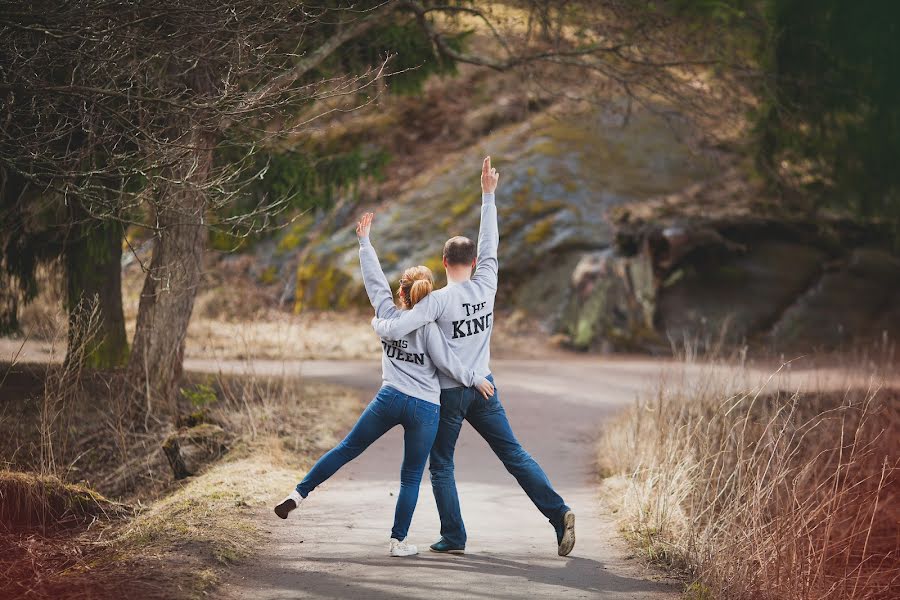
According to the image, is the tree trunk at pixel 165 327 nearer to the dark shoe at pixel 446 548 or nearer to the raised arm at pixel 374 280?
the raised arm at pixel 374 280

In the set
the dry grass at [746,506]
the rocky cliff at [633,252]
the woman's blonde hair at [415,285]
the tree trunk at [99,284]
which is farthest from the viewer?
the rocky cliff at [633,252]

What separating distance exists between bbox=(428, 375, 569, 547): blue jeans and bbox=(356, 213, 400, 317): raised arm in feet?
1.96

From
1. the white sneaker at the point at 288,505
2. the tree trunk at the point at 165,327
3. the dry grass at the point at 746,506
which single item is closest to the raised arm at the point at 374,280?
the white sneaker at the point at 288,505

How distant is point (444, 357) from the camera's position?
589cm

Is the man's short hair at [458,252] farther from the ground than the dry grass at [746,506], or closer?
farther from the ground

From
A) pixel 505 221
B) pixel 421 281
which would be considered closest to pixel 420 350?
pixel 421 281

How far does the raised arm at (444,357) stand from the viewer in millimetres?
5887

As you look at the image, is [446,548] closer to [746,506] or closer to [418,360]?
[418,360]

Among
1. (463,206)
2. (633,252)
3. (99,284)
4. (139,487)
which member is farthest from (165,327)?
(463,206)

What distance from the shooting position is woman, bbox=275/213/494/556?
592cm

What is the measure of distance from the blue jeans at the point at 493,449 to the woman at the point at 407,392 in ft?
0.45

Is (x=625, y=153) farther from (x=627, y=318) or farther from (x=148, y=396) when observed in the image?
(x=148, y=396)

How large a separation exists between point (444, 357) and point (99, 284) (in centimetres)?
873

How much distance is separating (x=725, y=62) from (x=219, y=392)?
24.6 ft
